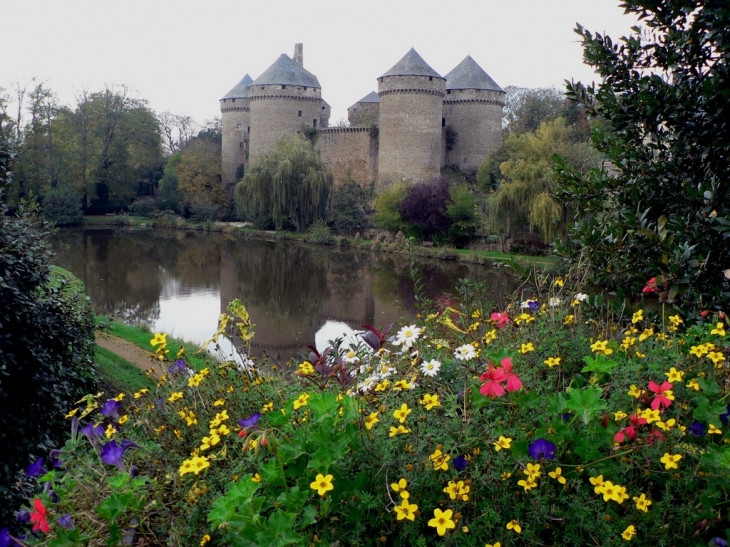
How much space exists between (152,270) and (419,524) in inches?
826

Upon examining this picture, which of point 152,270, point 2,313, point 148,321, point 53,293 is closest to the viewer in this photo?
point 2,313

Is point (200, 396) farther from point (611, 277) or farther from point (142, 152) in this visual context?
point (142, 152)

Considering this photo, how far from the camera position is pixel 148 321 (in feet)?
44.6

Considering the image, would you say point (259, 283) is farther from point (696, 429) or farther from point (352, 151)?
point (352, 151)

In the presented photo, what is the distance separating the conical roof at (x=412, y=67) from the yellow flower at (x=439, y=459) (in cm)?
3603

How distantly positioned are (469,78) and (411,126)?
18.1ft

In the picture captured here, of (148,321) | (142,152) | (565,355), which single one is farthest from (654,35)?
(142,152)

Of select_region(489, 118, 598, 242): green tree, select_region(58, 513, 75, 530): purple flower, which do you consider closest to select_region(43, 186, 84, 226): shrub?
select_region(489, 118, 598, 242): green tree

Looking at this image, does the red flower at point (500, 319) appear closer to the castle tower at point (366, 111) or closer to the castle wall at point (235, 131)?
the castle tower at point (366, 111)

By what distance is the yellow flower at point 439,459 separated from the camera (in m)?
1.63

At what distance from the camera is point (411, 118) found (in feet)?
119

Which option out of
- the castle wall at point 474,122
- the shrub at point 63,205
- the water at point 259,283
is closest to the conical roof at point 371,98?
the castle wall at point 474,122

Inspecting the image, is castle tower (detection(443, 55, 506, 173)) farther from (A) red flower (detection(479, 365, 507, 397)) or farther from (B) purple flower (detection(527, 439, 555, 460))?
(B) purple flower (detection(527, 439, 555, 460))

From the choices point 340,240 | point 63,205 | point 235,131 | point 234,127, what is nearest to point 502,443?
point 340,240
